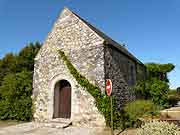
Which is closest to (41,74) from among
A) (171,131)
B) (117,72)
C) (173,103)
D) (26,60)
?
(117,72)

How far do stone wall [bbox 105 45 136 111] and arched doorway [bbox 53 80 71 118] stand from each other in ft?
10.2

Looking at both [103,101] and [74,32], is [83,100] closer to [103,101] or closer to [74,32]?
[103,101]

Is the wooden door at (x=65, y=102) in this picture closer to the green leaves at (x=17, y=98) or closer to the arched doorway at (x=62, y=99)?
the arched doorway at (x=62, y=99)

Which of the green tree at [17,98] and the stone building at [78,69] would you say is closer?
the stone building at [78,69]

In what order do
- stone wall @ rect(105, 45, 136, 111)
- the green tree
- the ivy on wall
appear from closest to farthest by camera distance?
the ivy on wall, stone wall @ rect(105, 45, 136, 111), the green tree

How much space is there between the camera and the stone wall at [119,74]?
12.6 metres

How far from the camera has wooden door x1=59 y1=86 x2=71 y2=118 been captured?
13719 mm

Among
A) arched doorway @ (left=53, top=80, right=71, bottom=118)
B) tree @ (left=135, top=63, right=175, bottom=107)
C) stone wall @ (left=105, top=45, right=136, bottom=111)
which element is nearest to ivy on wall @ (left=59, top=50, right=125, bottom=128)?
Answer: stone wall @ (left=105, top=45, right=136, bottom=111)

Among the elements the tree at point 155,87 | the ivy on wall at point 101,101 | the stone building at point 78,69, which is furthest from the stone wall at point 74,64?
the tree at point 155,87

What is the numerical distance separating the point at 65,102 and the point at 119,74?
3974 mm

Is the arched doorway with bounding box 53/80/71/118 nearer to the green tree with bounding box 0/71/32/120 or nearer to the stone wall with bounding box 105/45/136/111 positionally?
the green tree with bounding box 0/71/32/120

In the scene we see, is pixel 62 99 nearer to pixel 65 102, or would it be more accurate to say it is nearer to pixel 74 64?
pixel 65 102

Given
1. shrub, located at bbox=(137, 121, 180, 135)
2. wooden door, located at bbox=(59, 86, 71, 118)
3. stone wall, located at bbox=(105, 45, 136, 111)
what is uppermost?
stone wall, located at bbox=(105, 45, 136, 111)

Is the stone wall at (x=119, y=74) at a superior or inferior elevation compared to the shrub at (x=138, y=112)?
superior
